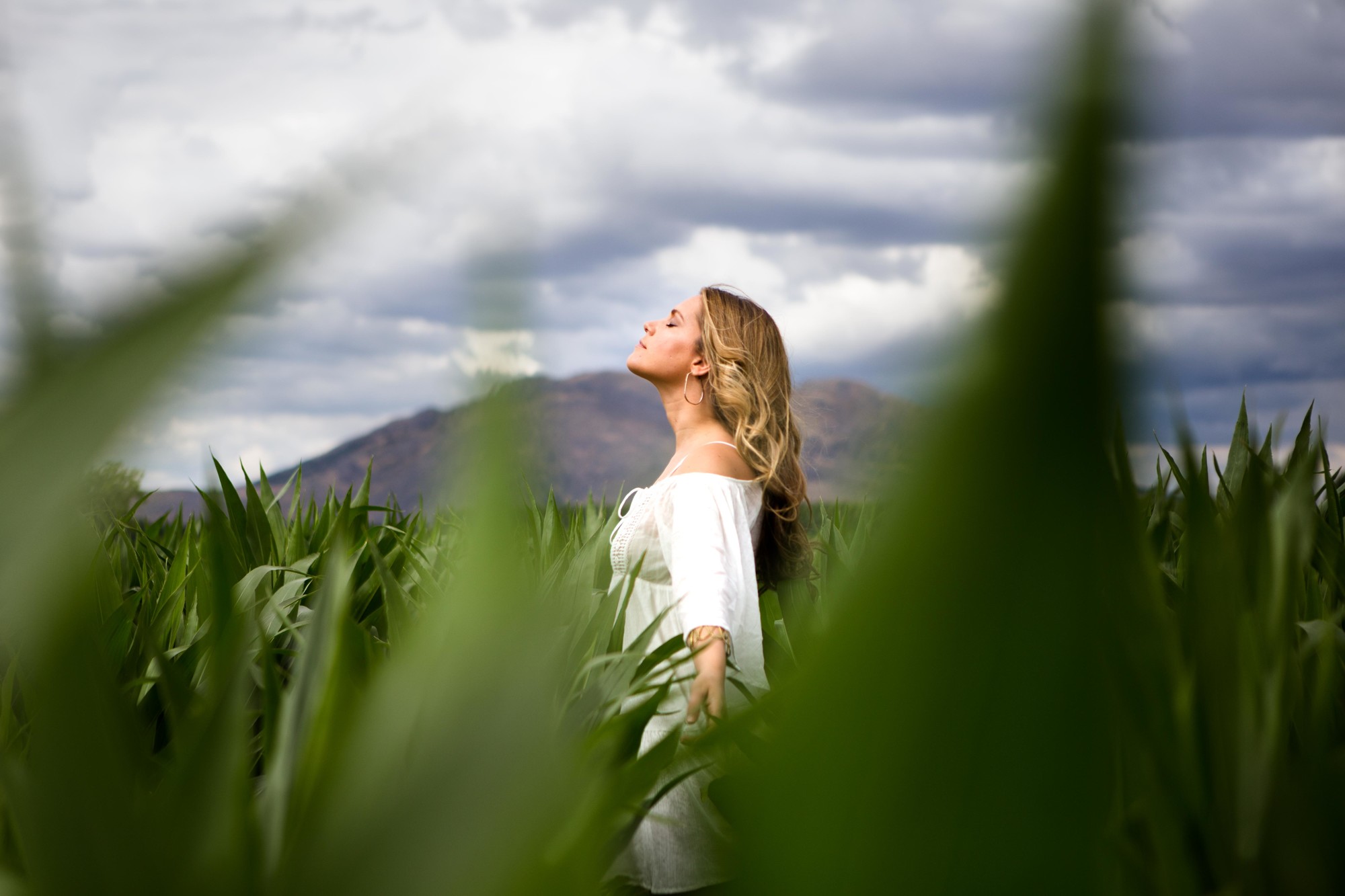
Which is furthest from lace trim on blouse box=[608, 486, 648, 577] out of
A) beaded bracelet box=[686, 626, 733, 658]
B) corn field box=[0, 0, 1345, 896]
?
corn field box=[0, 0, 1345, 896]

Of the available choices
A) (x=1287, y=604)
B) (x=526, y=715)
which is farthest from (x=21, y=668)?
(x=1287, y=604)

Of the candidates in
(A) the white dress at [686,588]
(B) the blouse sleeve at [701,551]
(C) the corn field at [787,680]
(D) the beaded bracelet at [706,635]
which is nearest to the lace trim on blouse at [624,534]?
(A) the white dress at [686,588]

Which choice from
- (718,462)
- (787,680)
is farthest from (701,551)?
(787,680)

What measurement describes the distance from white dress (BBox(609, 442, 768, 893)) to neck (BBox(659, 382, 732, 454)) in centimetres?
12

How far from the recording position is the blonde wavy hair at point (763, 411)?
6.05ft

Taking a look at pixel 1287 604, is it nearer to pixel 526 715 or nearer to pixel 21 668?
pixel 526 715

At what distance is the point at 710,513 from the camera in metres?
1.46

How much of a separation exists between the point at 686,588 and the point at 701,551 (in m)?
0.08

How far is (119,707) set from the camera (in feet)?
0.94

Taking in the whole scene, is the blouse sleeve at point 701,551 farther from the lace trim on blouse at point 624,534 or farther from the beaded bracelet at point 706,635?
the lace trim on blouse at point 624,534

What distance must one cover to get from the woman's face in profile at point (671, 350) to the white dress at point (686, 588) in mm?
252

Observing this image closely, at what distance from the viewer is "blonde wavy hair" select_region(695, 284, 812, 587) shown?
1.84m

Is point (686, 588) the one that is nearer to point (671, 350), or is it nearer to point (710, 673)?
point (710, 673)

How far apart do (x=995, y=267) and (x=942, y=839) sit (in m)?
0.07
